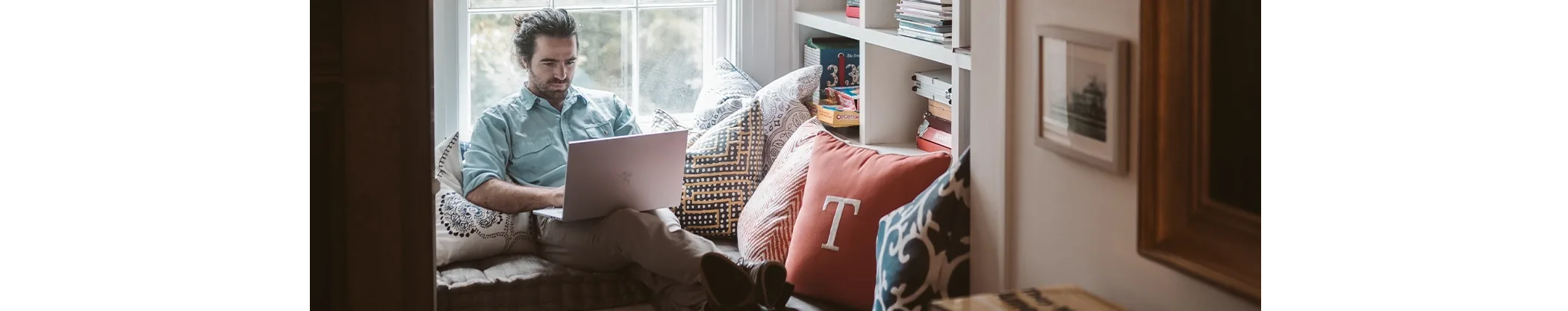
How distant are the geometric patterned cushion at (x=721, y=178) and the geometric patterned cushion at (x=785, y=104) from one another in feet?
0.22

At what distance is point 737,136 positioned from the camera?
2.86 meters

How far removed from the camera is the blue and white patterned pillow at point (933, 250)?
1878 mm

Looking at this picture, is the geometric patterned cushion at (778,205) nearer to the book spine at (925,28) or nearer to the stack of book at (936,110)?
the stack of book at (936,110)

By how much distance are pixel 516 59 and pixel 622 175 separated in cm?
82

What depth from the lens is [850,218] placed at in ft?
7.17

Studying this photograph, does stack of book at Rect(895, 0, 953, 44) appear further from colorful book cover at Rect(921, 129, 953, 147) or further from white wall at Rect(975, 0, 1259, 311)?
white wall at Rect(975, 0, 1259, 311)

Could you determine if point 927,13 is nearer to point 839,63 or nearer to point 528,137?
point 839,63

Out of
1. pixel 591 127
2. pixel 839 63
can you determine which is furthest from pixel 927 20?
pixel 591 127
